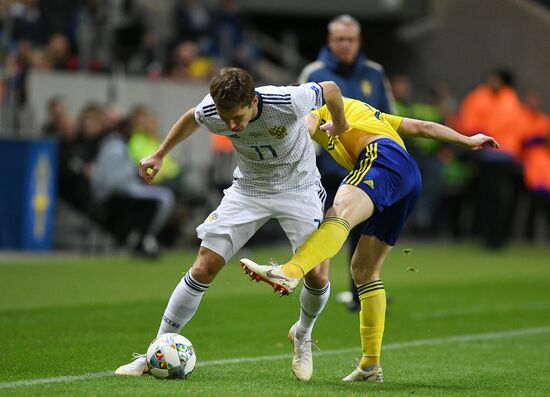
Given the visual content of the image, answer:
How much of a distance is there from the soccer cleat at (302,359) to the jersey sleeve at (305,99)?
153 centimetres

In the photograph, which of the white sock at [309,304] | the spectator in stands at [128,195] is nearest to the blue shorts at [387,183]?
the white sock at [309,304]

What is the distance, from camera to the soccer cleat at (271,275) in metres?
6.52

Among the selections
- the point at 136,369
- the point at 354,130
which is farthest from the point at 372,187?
the point at 136,369

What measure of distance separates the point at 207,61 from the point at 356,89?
11.0 metres

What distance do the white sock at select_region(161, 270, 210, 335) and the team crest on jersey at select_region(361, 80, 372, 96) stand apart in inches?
174

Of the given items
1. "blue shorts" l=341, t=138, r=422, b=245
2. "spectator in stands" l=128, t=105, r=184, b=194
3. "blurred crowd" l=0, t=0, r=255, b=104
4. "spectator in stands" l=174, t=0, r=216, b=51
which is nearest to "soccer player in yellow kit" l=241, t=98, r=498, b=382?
"blue shorts" l=341, t=138, r=422, b=245

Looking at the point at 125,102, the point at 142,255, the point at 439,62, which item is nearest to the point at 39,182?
the point at 142,255

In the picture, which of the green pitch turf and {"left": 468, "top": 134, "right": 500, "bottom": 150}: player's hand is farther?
{"left": 468, "top": 134, "right": 500, "bottom": 150}: player's hand

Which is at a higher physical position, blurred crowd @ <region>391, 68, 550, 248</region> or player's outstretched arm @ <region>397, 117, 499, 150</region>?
player's outstretched arm @ <region>397, 117, 499, 150</region>

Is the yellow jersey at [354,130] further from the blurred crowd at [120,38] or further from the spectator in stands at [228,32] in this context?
the spectator in stands at [228,32]

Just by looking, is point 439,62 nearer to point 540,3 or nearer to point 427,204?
point 540,3

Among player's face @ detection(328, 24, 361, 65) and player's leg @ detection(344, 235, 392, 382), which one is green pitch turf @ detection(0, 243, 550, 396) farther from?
player's face @ detection(328, 24, 361, 65)

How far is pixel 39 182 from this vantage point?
667 inches

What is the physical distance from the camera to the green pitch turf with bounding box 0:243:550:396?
735cm
